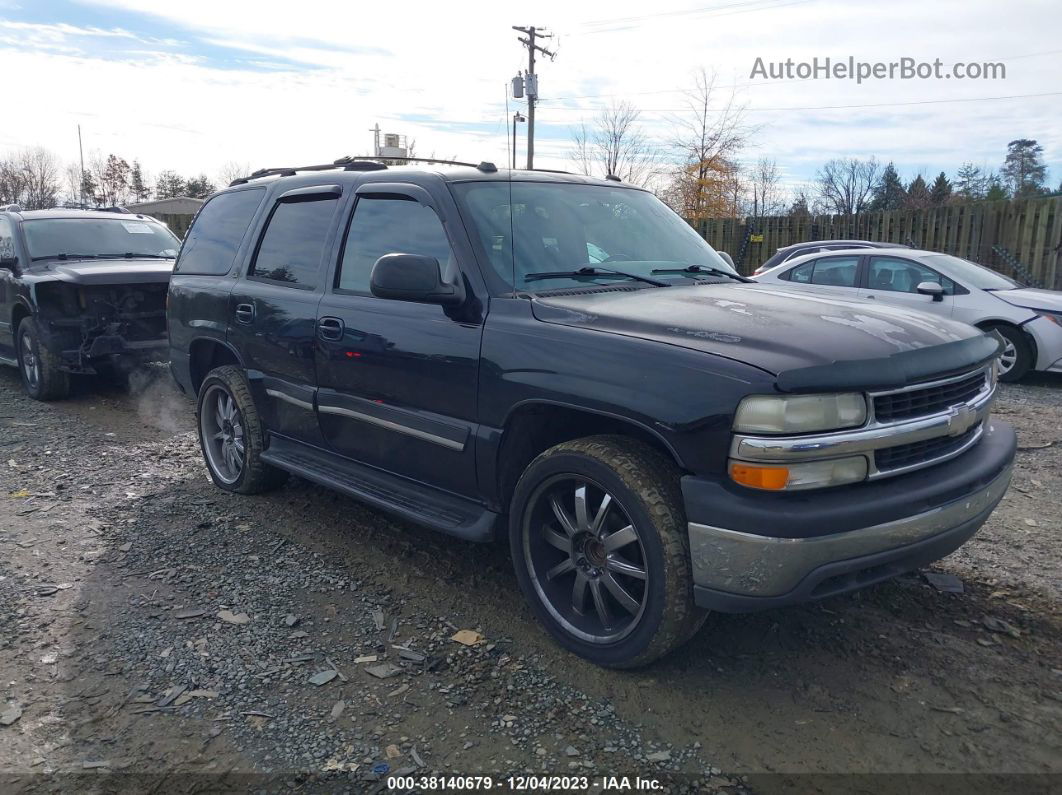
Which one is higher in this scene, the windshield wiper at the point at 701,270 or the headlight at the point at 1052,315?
the windshield wiper at the point at 701,270

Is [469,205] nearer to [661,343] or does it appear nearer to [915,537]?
[661,343]

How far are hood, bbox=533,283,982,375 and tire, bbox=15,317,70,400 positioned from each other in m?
6.60

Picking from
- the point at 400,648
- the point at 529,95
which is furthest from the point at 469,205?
the point at 529,95

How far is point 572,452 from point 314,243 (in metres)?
2.28

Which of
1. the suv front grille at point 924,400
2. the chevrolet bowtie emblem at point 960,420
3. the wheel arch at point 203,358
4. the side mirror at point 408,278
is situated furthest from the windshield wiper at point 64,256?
the chevrolet bowtie emblem at point 960,420

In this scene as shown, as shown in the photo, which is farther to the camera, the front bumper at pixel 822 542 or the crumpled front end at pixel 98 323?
the crumpled front end at pixel 98 323

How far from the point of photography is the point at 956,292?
30.7ft

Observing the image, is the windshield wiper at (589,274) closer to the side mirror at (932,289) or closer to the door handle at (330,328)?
the door handle at (330,328)

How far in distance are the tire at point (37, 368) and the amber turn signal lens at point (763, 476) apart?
7.56m

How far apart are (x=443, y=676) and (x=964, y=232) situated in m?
16.7

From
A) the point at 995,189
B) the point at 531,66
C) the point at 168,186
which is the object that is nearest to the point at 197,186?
the point at 168,186

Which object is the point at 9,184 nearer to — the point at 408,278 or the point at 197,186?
the point at 197,186

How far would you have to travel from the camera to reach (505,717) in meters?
2.93

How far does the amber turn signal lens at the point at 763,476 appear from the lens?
2641mm
